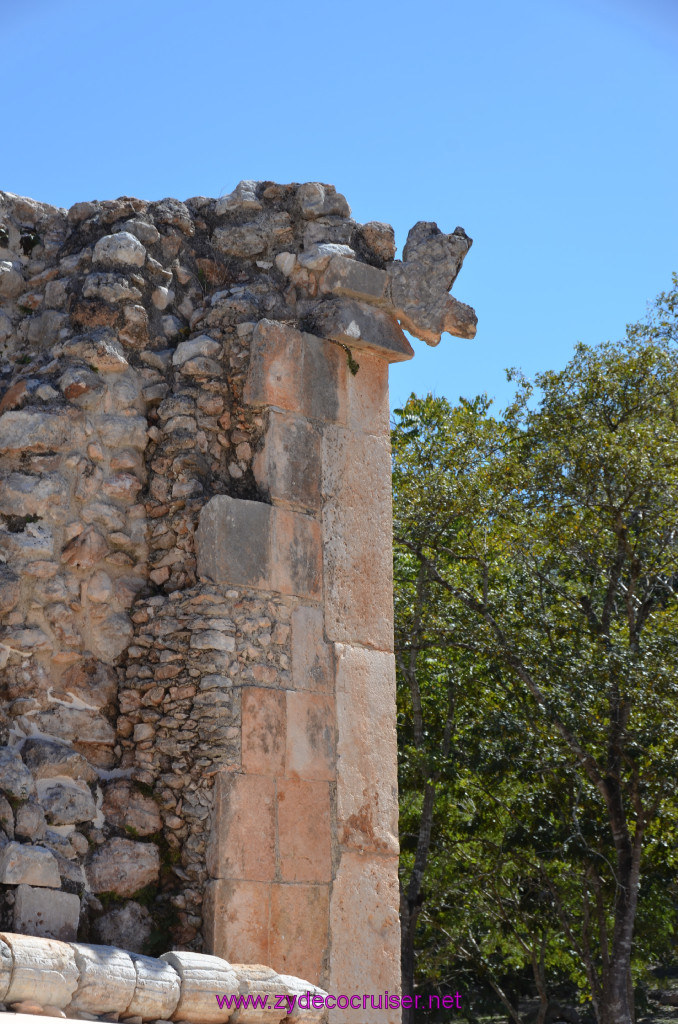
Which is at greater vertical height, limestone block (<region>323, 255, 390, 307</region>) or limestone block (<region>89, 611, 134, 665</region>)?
limestone block (<region>323, 255, 390, 307</region>)

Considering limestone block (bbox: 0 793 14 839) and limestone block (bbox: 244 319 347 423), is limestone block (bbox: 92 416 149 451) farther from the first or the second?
limestone block (bbox: 0 793 14 839)

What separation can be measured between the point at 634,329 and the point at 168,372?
7.84 m

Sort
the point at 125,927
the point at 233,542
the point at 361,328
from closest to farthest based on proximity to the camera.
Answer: the point at 125,927
the point at 233,542
the point at 361,328

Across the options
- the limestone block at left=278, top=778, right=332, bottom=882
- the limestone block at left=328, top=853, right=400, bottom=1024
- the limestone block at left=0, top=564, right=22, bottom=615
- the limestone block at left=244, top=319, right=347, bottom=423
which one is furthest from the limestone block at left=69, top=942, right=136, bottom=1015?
the limestone block at left=244, top=319, right=347, bottom=423

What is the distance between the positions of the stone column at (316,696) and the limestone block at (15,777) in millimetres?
664

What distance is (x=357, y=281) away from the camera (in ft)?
16.3

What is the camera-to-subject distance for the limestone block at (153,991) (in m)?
3.24

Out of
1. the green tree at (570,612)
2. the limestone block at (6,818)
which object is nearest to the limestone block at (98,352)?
the limestone block at (6,818)

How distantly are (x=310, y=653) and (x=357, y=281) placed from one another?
1.70 metres

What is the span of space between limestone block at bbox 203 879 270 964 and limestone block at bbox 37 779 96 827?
51 centimetres

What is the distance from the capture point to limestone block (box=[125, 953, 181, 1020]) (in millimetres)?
3236

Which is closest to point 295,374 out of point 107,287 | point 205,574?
point 107,287

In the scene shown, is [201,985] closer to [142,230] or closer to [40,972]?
[40,972]

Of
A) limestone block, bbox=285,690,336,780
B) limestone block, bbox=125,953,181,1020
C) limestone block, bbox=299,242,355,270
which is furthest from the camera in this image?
limestone block, bbox=299,242,355,270
